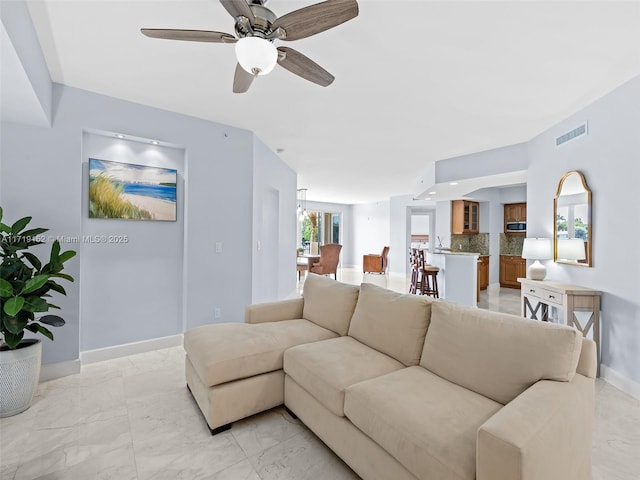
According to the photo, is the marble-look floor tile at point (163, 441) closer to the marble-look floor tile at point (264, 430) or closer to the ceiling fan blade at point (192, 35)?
the marble-look floor tile at point (264, 430)

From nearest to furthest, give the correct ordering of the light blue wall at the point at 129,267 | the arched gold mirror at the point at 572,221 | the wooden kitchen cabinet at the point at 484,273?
the light blue wall at the point at 129,267
the arched gold mirror at the point at 572,221
the wooden kitchen cabinet at the point at 484,273

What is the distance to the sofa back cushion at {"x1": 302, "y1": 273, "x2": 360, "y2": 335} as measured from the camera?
2.48 m

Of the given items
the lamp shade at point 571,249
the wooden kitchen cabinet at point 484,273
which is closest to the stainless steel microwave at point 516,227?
the wooden kitchen cabinet at point 484,273

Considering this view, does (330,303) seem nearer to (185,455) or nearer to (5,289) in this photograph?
(185,455)

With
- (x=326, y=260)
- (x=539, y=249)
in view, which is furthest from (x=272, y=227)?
(x=539, y=249)

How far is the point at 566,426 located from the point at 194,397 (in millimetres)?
2222

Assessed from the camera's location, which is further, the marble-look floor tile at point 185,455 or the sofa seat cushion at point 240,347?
the sofa seat cushion at point 240,347

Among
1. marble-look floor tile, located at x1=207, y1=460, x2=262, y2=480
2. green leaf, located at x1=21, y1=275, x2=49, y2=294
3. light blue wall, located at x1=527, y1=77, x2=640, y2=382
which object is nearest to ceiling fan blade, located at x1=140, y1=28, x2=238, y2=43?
green leaf, located at x1=21, y1=275, x2=49, y2=294

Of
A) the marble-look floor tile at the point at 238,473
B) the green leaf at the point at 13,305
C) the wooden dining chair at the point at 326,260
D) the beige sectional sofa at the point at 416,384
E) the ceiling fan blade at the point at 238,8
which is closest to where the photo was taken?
the beige sectional sofa at the point at 416,384

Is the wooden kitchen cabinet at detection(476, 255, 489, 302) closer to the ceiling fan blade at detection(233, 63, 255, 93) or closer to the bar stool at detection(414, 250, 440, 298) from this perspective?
the bar stool at detection(414, 250, 440, 298)

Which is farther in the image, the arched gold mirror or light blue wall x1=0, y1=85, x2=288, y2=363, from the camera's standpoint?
the arched gold mirror

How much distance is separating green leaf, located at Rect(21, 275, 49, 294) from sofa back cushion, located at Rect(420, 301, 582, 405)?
2.54 m

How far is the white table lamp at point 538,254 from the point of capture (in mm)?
3674

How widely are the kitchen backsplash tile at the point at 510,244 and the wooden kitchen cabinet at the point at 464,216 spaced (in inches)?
26.2
